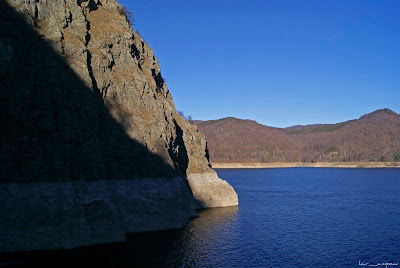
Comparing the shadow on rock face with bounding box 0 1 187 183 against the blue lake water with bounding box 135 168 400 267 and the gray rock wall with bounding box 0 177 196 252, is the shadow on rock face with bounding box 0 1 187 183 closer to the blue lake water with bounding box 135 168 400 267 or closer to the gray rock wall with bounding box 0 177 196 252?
the gray rock wall with bounding box 0 177 196 252

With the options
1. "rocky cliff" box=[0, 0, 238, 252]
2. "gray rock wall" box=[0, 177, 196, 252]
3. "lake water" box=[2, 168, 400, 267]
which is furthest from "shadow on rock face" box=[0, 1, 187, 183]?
"lake water" box=[2, 168, 400, 267]

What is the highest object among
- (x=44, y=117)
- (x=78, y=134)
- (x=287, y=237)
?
(x=44, y=117)

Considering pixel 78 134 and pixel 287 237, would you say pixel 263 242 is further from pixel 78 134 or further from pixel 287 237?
pixel 78 134

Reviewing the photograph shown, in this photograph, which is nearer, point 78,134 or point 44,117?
point 44,117

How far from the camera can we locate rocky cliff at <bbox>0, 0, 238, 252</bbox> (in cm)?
3166

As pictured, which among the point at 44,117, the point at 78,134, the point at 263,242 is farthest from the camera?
the point at 263,242

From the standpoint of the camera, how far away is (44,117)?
111 feet

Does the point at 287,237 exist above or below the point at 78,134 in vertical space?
below

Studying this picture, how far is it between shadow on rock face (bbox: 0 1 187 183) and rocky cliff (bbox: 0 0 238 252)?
0.30 feet

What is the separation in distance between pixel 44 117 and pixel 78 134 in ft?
13.0

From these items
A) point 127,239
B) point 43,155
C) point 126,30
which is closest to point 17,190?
point 43,155

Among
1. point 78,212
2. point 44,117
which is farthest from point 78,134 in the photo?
point 78,212

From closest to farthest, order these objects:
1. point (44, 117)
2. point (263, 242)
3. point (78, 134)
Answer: point (44, 117)
point (78, 134)
point (263, 242)

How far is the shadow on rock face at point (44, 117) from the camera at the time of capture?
31.8 metres
